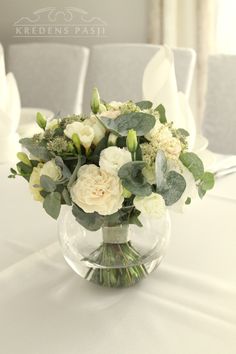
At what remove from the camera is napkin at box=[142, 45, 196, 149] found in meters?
1.41

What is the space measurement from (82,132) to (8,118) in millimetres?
842

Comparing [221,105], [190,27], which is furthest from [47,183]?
[190,27]

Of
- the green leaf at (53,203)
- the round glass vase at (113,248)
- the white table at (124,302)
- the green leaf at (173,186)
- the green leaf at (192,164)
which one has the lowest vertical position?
the white table at (124,302)

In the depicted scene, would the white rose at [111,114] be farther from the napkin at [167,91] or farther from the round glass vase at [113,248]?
the napkin at [167,91]

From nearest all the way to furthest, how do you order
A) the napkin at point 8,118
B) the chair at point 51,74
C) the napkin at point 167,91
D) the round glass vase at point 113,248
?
the round glass vase at point 113,248 < the napkin at point 167,91 < the napkin at point 8,118 < the chair at point 51,74

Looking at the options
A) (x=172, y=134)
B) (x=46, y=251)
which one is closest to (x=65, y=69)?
(x=46, y=251)

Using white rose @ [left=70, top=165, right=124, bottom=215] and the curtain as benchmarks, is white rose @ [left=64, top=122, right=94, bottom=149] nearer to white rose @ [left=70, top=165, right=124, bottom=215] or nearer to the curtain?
white rose @ [left=70, top=165, right=124, bottom=215]

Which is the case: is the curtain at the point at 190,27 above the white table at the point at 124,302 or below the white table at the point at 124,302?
above

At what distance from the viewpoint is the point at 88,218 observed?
0.90 m

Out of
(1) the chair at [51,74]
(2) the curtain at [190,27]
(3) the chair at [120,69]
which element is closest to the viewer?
(3) the chair at [120,69]

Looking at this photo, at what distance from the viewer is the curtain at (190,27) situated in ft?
9.78

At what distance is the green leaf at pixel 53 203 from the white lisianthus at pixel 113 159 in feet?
0.32

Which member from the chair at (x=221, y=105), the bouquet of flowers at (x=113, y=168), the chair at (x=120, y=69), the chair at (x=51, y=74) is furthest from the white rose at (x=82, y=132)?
the chair at (x=51, y=74)

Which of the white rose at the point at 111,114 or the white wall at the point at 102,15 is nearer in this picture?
the white rose at the point at 111,114
